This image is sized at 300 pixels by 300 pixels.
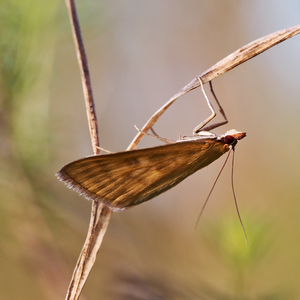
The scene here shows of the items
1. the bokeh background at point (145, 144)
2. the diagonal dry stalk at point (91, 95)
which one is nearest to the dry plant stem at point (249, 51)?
the diagonal dry stalk at point (91, 95)

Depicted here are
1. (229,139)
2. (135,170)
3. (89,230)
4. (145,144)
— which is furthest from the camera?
(145,144)

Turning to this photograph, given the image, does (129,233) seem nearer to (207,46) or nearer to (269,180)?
(269,180)

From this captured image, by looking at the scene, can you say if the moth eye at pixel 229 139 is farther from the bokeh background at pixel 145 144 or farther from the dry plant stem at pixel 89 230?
the dry plant stem at pixel 89 230

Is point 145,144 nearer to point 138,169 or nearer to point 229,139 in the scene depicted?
point 229,139

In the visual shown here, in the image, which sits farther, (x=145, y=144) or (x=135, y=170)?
(x=145, y=144)

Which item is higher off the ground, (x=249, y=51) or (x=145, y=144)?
(x=249, y=51)

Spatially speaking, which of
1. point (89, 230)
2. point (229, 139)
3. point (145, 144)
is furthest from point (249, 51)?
point (145, 144)

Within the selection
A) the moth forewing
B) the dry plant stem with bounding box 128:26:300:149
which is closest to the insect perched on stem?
the moth forewing
